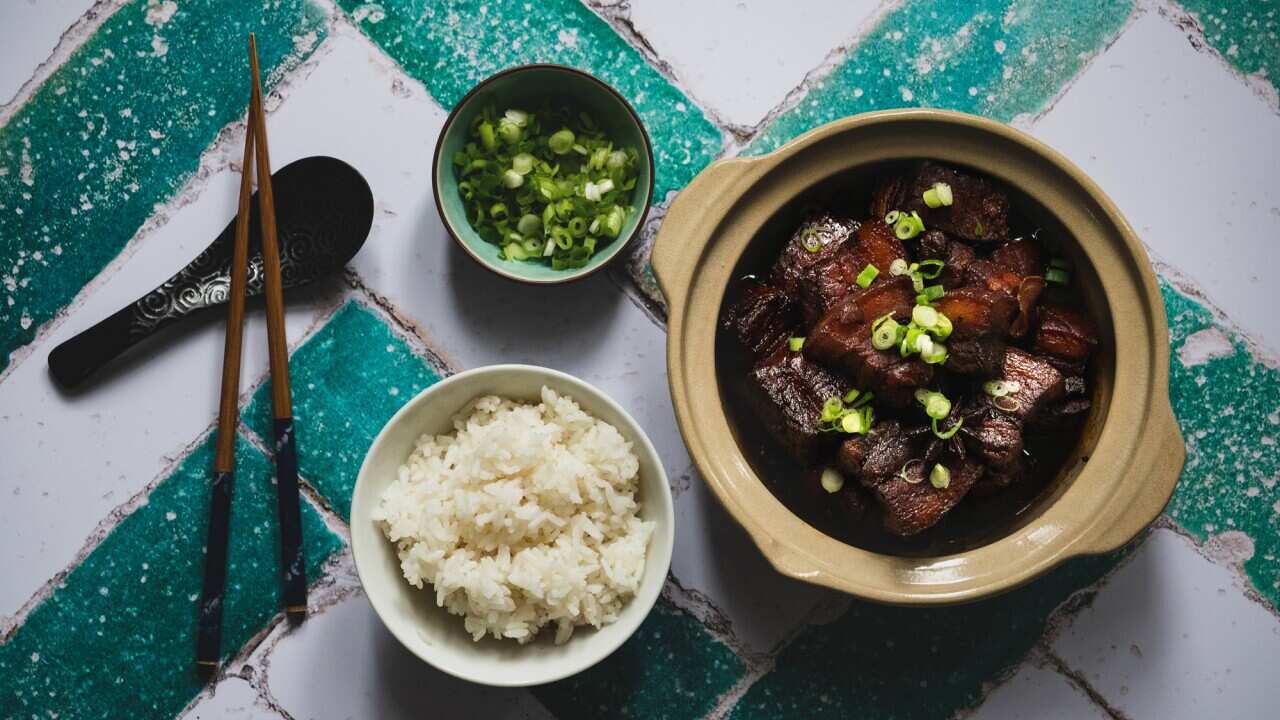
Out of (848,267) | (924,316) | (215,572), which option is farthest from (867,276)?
(215,572)

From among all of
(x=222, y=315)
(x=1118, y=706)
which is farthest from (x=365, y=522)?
(x=1118, y=706)

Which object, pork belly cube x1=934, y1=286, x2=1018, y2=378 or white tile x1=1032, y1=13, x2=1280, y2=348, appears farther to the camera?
white tile x1=1032, y1=13, x2=1280, y2=348

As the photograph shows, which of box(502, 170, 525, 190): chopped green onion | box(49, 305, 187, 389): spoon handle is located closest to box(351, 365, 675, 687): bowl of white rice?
box(502, 170, 525, 190): chopped green onion

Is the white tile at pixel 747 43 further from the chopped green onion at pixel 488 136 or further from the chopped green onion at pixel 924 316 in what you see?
the chopped green onion at pixel 924 316

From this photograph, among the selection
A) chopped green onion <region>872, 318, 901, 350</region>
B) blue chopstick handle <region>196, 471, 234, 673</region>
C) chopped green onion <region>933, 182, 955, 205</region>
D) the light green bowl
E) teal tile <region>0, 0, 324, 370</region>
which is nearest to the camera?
chopped green onion <region>872, 318, 901, 350</region>

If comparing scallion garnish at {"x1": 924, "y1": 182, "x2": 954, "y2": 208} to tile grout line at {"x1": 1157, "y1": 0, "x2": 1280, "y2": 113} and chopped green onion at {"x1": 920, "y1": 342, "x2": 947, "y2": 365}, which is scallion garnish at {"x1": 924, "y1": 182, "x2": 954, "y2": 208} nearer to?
chopped green onion at {"x1": 920, "y1": 342, "x2": 947, "y2": 365}

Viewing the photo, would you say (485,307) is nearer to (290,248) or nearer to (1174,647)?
(290,248)
